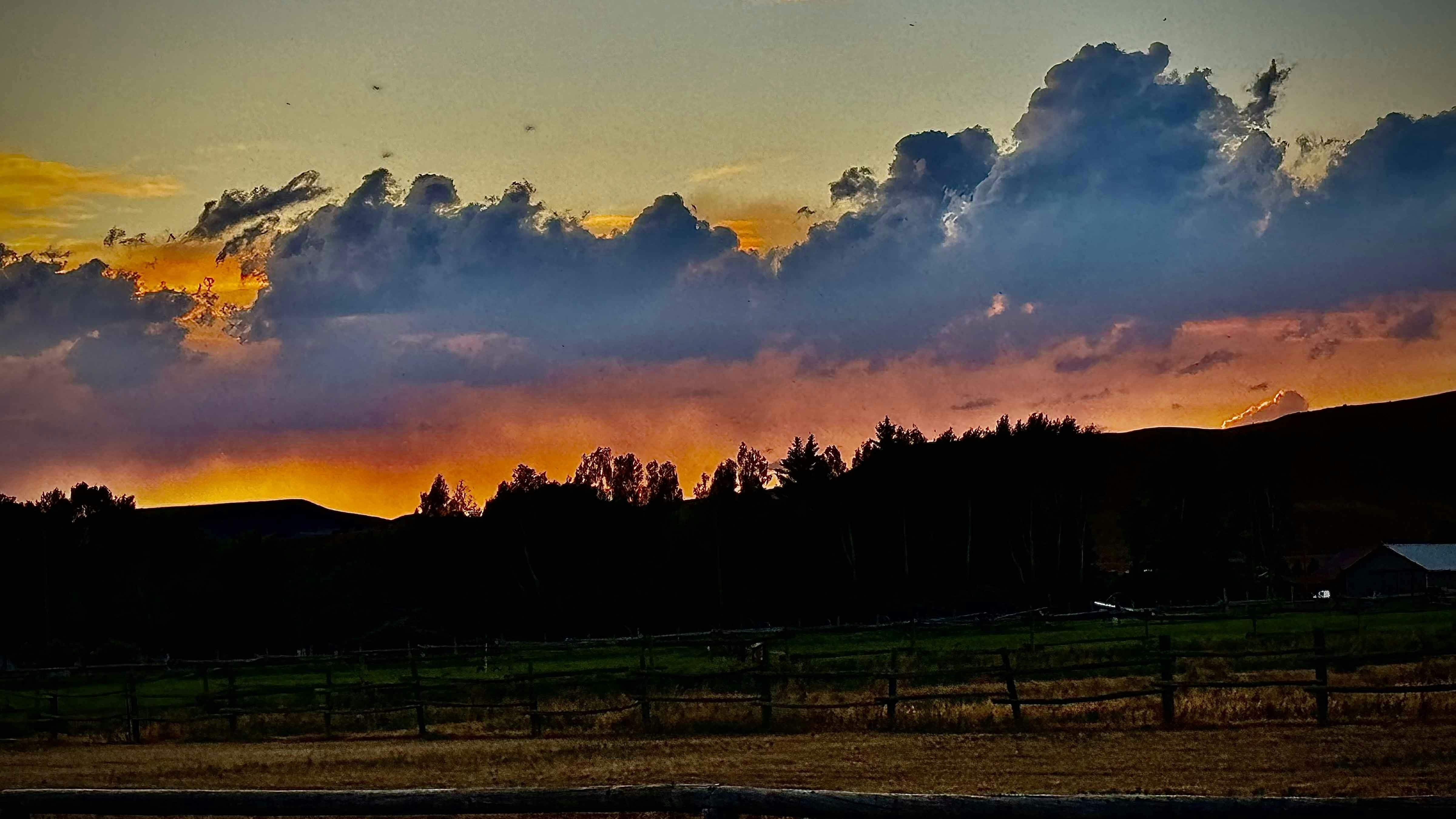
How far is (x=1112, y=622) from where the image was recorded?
61.1 m

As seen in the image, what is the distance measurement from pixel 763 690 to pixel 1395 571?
283 ft

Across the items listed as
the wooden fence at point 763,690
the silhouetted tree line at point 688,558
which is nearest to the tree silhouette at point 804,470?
the silhouetted tree line at point 688,558

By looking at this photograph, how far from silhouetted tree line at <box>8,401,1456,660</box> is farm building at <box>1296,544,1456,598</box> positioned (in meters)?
4.69

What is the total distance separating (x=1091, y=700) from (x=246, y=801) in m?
18.4

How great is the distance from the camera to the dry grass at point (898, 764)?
54.7 ft

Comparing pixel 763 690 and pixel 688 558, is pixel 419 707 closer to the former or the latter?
pixel 763 690

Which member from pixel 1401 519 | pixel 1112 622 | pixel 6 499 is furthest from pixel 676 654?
pixel 1401 519

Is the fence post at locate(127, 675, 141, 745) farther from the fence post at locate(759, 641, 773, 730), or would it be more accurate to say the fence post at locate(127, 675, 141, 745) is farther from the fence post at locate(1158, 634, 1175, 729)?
the fence post at locate(1158, 634, 1175, 729)

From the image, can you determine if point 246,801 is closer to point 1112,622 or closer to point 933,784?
point 933,784

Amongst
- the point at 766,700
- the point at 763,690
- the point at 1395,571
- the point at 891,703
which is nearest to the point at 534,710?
the point at 763,690

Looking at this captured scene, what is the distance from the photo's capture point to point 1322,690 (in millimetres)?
22594

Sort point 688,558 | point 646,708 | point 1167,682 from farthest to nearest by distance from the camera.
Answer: point 688,558 < point 646,708 < point 1167,682

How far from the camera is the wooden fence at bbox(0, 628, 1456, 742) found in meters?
24.6

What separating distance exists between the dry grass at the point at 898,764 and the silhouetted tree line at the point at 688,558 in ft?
158
